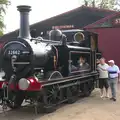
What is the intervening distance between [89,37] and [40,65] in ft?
12.4

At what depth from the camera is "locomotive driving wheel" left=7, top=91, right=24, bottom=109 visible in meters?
9.11

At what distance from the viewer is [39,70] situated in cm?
946

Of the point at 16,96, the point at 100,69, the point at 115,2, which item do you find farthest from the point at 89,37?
the point at 115,2

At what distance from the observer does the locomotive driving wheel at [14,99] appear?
9109 millimetres

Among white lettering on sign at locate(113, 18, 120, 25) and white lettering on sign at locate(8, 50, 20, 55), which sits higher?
white lettering on sign at locate(113, 18, 120, 25)

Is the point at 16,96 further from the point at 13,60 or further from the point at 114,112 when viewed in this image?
the point at 114,112

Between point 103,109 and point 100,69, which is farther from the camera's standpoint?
point 100,69

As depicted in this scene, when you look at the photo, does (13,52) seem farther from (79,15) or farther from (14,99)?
(79,15)

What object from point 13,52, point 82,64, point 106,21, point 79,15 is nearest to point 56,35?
point 82,64

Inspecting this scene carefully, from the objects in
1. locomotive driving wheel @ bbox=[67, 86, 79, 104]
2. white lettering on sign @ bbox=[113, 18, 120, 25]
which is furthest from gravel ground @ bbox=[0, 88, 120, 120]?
white lettering on sign @ bbox=[113, 18, 120, 25]

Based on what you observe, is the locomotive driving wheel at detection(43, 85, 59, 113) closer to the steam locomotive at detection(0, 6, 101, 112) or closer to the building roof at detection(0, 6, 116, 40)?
the steam locomotive at detection(0, 6, 101, 112)

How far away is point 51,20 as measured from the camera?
24.1 m

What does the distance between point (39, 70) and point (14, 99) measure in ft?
3.74

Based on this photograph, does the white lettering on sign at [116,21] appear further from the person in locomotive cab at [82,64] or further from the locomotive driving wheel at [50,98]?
the locomotive driving wheel at [50,98]
